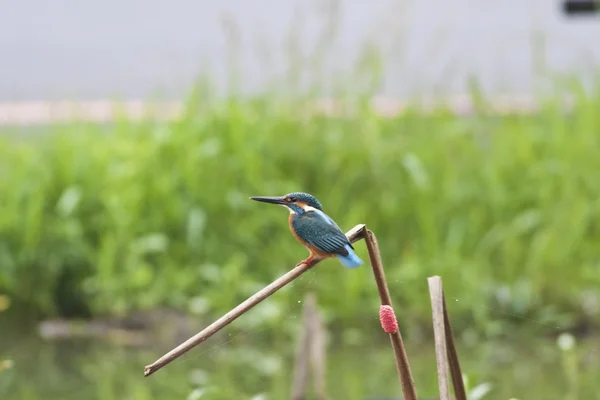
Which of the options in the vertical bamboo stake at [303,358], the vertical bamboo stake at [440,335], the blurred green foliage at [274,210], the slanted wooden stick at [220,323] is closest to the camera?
the slanted wooden stick at [220,323]

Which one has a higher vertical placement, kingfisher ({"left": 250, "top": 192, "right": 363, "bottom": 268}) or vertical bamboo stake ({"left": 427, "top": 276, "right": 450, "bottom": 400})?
kingfisher ({"left": 250, "top": 192, "right": 363, "bottom": 268})

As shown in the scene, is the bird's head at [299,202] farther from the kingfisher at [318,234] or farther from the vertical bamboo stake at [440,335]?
the vertical bamboo stake at [440,335]

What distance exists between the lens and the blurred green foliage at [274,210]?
3051 mm

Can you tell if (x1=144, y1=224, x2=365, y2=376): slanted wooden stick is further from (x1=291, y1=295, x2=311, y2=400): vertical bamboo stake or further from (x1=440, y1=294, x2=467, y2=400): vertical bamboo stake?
(x1=291, y1=295, x2=311, y2=400): vertical bamboo stake

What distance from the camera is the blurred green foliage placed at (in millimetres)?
3051

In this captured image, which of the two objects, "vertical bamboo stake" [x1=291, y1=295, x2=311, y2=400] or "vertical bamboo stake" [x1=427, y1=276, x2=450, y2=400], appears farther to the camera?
"vertical bamboo stake" [x1=291, y1=295, x2=311, y2=400]

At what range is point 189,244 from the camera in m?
3.12

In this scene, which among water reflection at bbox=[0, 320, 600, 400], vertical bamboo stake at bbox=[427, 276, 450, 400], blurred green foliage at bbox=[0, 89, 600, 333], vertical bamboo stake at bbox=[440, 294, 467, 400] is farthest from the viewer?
blurred green foliage at bbox=[0, 89, 600, 333]

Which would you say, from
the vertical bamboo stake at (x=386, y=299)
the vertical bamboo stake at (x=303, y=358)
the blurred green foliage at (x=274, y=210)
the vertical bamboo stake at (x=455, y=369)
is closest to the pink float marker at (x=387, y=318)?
the vertical bamboo stake at (x=386, y=299)

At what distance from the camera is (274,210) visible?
3174 mm

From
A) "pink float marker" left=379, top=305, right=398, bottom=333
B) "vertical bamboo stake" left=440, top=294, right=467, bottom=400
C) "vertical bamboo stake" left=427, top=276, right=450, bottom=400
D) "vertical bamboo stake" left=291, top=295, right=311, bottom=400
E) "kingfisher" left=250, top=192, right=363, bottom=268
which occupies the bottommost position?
"vertical bamboo stake" left=291, top=295, right=311, bottom=400

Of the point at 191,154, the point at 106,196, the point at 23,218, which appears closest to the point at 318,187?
the point at 191,154

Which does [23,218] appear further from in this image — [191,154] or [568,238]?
[568,238]

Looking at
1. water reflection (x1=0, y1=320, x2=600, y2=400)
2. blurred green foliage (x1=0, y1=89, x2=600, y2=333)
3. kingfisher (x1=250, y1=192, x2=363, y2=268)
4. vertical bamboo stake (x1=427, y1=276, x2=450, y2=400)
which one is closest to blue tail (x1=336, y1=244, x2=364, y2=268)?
kingfisher (x1=250, y1=192, x2=363, y2=268)
